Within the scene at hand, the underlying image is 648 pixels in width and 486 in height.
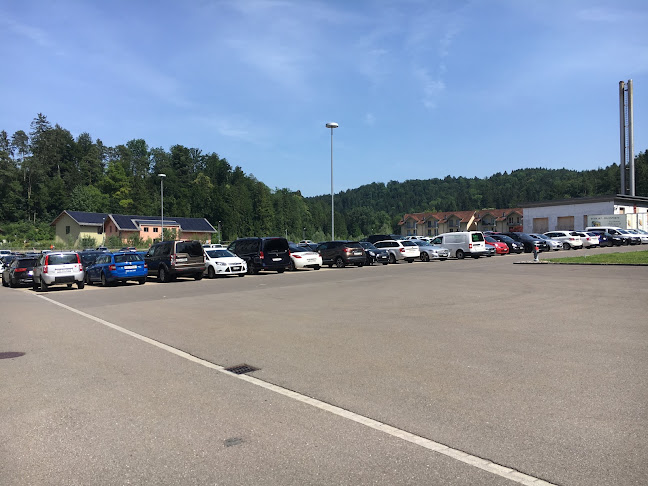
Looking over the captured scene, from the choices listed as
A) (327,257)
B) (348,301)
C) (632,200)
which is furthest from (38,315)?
(632,200)

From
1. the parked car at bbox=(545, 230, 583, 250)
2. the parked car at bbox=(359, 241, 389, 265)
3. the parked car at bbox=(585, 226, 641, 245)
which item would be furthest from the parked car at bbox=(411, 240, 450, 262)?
the parked car at bbox=(585, 226, 641, 245)

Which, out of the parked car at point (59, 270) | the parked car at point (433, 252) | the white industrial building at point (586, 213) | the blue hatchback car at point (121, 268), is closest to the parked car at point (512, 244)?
the parked car at point (433, 252)

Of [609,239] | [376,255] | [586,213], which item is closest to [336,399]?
[376,255]

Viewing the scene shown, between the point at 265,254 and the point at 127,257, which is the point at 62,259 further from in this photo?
the point at 265,254

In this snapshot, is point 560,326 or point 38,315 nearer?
point 560,326

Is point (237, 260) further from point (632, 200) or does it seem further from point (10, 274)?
point (632, 200)

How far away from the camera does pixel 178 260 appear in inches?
945

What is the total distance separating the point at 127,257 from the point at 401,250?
18078 millimetres

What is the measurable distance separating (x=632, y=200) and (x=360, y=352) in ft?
216

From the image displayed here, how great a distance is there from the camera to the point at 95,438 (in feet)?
14.8

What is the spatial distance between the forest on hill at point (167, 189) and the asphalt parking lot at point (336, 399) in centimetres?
8528

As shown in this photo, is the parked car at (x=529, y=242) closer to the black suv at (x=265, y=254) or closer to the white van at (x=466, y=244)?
the white van at (x=466, y=244)

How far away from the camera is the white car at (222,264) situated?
25594mm

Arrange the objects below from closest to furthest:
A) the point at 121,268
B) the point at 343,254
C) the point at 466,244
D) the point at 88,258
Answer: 1. the point at 121,268
2. the point at 88,258
3. the point at 343,254
4. the point at 466,244
